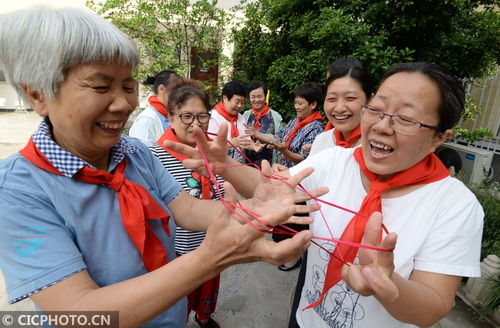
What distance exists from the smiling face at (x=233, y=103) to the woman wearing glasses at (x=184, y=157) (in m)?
1.86

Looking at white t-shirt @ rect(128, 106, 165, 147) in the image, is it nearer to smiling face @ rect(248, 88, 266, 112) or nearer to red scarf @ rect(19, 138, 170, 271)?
red scarf @ rect(19, 138, 170, 271)

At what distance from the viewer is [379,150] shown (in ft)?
4.16

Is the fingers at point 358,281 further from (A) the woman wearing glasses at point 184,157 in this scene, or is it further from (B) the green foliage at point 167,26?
(B) the green foliage at point 167,26

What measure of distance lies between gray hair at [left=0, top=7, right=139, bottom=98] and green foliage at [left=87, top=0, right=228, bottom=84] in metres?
6.39

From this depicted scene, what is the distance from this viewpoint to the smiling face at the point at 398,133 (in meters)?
1.15

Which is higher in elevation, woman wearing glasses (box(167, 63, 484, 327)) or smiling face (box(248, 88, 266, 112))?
smiling face (box(248, 88, 266, 112))

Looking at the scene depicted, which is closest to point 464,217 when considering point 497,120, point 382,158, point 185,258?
point 382,158

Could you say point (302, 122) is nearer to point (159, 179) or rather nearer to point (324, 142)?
point (324, 142)

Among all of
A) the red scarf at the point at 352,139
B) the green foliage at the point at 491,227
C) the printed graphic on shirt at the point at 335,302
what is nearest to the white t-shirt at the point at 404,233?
the printed graphic on shirt at the point at 335,302

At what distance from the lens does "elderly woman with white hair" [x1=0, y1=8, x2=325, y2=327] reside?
881 millimetres

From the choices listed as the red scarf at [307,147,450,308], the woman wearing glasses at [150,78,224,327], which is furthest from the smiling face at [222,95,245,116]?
the red scarf at [307,147,450,308]

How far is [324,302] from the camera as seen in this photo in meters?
1.36

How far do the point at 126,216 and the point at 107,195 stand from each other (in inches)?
4.6

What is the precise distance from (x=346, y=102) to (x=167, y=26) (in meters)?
7.15
